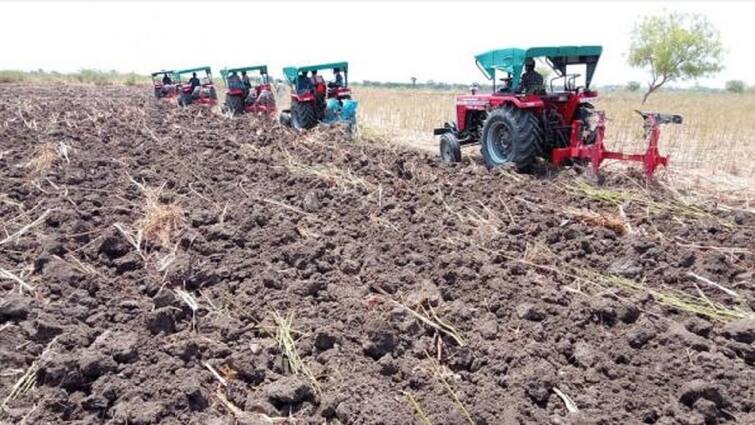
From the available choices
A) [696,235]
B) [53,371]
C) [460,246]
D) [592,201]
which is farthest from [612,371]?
[592,201]

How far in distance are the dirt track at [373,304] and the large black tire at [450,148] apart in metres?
1.96

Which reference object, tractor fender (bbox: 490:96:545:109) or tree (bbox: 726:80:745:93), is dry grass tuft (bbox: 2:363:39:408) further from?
tree (bbox: 726:80:745:93)

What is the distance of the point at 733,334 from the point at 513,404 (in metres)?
1.48

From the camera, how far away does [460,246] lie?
15.8 ft

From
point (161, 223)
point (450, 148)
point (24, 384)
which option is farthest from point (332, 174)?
point (24, 384)

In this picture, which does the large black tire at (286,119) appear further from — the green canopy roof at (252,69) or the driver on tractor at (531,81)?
the driver on tractor at (531,81)

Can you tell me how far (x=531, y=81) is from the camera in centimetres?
797

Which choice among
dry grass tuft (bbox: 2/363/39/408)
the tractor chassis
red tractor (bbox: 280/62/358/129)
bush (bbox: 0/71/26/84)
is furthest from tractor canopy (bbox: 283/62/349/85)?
bush (bbox: 0/71/26/84)

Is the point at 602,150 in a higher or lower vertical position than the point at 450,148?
higher

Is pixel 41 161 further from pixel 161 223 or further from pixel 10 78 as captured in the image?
pixel 10 78

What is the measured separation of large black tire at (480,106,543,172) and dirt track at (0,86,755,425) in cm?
77

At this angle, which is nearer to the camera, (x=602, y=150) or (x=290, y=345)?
(x=290, y=345)

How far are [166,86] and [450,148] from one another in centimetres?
1636

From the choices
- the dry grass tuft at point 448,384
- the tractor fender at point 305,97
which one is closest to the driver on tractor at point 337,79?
the tractor fender at point 305,97
